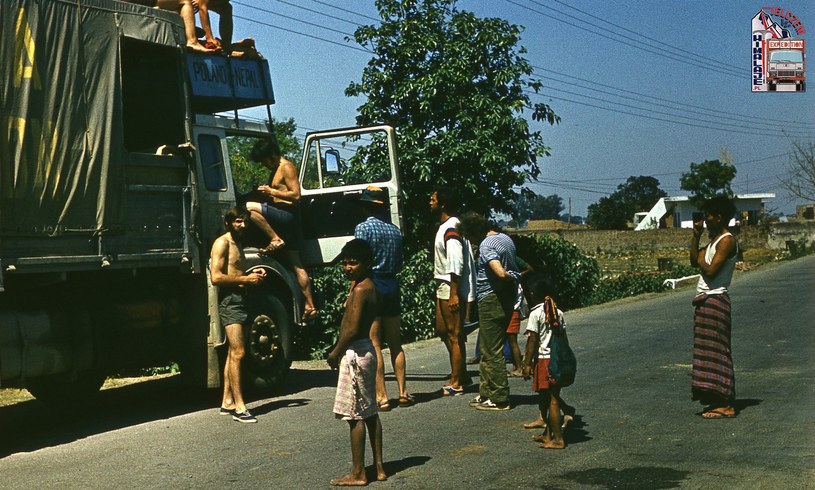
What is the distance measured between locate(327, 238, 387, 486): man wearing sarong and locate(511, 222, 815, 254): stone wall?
155ft

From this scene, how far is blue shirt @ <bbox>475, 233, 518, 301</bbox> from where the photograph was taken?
28.9ft

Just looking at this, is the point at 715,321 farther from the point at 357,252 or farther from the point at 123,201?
the point at 123,201

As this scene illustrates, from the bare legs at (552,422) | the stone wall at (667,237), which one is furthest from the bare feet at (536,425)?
the stone wall at (667,237)

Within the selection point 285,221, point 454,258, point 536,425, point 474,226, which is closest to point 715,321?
point 536,425

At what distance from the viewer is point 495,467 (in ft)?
21.8

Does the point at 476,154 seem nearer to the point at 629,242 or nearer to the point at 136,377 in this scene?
the point at 136,377

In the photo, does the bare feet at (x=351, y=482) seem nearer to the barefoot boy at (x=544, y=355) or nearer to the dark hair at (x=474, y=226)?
the barefoot boy at (x=544, y=355)

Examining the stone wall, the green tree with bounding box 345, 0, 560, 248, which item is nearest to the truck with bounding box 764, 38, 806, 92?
the green tree with bounding box 345, 0, 560, 248

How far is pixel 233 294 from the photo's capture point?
28.7ft

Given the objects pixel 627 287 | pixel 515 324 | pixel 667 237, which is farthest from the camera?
pixel 667 237

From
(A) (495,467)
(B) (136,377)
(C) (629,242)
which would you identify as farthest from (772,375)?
(C) (629,242)

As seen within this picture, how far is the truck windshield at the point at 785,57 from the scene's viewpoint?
1602cm

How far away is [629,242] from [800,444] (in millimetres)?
53940

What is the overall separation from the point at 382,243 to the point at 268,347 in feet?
5.62
